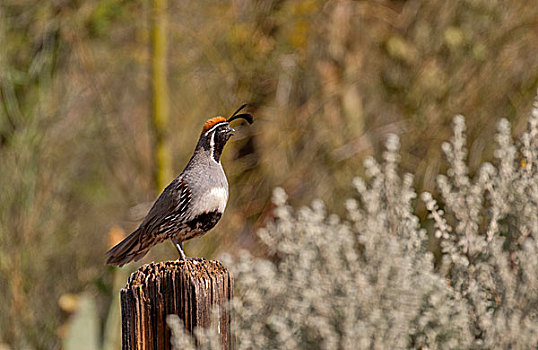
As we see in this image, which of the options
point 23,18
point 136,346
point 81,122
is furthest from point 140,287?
point 81,122

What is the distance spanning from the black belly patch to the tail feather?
206 millimetres

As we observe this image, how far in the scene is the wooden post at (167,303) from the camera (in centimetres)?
224

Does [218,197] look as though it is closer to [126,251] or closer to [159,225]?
[159,225]

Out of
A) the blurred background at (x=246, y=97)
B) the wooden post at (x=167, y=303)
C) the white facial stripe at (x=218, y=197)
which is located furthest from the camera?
the blurred background at (x=246, y=97)

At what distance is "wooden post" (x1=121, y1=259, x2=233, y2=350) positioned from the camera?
224cm

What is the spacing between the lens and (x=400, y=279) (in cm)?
237

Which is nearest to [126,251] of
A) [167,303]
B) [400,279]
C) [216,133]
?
[216,133]

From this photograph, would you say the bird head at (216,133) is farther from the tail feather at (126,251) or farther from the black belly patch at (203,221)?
the tail feather at (126,251)

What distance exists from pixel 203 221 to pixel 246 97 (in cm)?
262

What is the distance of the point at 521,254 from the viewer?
237 cm

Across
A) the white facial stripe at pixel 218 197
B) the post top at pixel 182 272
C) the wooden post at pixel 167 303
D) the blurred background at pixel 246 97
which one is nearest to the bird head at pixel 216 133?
the white facial stripe at pixel 218 197

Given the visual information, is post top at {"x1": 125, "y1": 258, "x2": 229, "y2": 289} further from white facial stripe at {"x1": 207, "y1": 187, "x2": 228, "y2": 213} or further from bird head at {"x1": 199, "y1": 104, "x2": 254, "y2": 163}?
bird head at {"x1": 199, "y1": 104, "x2": 254, "y2": 163}

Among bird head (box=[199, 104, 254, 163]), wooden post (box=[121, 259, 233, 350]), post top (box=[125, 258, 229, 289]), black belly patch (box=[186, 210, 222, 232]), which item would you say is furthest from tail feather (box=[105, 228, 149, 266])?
wooden post (box=[121, 259, 233, 350])

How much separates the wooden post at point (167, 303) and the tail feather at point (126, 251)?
70 cm
